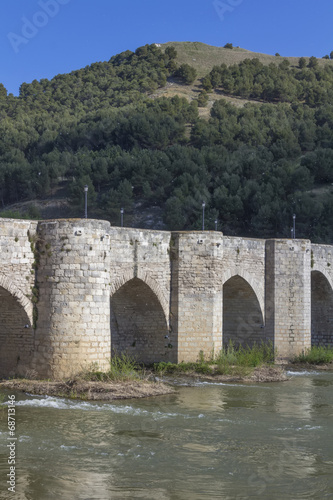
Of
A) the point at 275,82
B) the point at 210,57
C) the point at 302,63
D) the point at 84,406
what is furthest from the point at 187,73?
the point at 84,406

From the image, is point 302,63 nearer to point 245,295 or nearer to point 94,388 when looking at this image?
point 245,295

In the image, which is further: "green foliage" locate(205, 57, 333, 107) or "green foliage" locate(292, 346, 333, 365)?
"green foliage" locate(205, 57, 333, 107)

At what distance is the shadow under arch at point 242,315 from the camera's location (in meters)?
22.6

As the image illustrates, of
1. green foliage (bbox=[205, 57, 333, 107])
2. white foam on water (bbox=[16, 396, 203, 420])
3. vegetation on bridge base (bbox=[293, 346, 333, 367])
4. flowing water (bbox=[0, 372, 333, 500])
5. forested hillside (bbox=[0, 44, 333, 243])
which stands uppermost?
green foliage (bbox=[205, 57, 333, 107])

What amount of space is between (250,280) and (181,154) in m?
20.2

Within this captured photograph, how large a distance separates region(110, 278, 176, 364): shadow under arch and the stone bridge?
0.03 meters

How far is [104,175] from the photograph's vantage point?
40.6m

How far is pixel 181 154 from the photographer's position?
41.0m

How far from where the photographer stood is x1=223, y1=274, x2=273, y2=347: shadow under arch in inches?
891

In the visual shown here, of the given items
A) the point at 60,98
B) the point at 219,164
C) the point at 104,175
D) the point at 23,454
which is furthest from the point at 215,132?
the point at 23,454

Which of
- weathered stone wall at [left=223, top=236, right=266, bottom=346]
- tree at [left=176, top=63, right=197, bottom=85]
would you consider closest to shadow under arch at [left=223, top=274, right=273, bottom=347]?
weathered stone wall at [left=223, top=236, right=266, bottom=346]

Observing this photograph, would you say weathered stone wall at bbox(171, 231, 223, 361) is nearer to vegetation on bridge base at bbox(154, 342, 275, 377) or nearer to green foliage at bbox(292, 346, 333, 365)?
vegetation on bridge base at bbox(154, 342, 275, 377)

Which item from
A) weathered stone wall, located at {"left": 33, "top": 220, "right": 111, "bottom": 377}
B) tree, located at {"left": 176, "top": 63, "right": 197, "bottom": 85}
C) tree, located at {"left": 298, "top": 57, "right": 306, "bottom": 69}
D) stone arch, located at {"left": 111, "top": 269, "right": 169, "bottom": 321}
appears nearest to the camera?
weathered stone wall, located at {"left": 33, "top": 220, "right": 111, "bottom": 377}

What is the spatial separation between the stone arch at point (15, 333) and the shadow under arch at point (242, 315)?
856 cm
